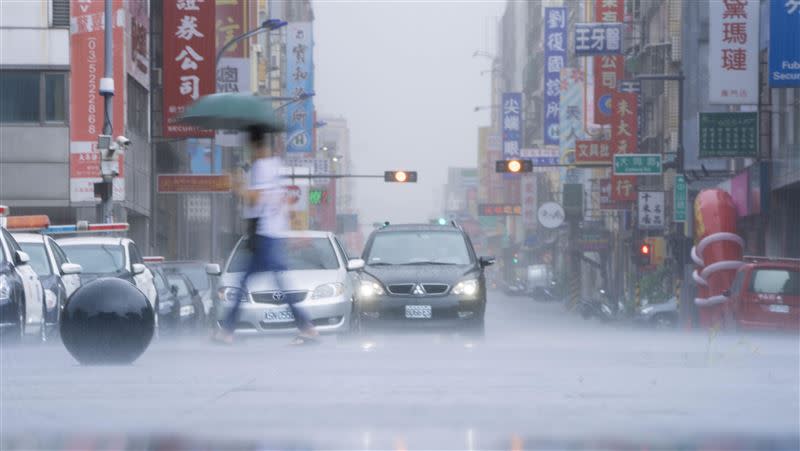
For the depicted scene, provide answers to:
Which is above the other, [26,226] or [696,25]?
[696,25]

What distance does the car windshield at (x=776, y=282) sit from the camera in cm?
2652

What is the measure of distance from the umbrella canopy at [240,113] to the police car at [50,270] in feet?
15.7

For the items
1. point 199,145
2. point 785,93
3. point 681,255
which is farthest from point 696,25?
point 199,145

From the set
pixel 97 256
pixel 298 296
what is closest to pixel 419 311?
pixel 298 296

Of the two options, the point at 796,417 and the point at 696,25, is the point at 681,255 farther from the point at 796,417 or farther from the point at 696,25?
the point at 796,417

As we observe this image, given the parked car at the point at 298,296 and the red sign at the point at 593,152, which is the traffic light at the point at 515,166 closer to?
the red sign at the point at 593,152

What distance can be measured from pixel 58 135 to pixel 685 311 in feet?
61.8

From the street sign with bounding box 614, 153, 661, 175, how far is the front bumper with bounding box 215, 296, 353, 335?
1287 inches

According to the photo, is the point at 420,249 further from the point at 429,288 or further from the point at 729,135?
the point at 729,135

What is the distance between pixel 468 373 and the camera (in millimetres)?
11227

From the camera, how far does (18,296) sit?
15.9 m

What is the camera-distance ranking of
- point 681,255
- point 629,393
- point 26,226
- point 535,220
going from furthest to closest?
point 535,220
point 681,255
point 26,226
point 629,393

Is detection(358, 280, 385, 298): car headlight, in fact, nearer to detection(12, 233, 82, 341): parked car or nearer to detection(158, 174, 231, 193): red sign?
detection(12, 233, 82, 341): parked car

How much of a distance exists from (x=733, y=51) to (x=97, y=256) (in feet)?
62.7
